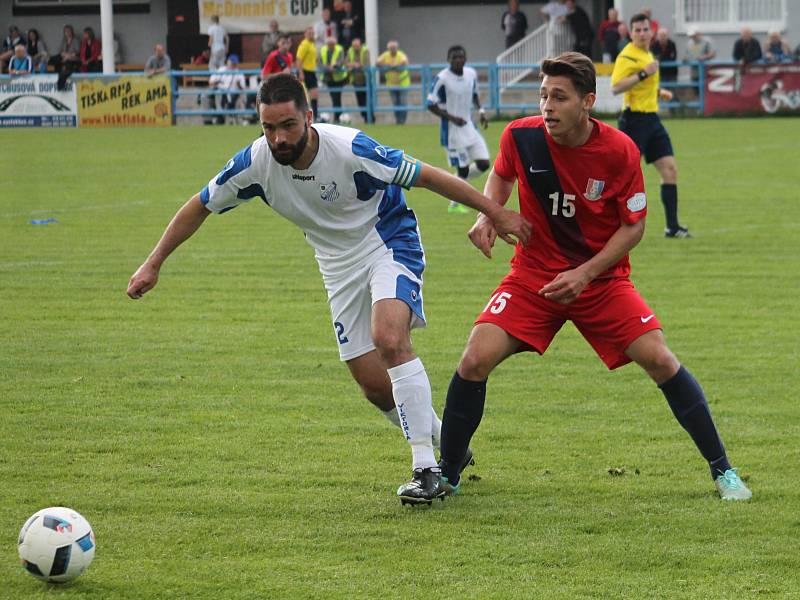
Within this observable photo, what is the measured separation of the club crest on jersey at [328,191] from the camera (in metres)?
5.48

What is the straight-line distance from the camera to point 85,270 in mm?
11695

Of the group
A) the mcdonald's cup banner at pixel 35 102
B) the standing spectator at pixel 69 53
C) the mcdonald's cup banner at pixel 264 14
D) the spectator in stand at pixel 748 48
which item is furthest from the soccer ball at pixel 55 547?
the mcdonald's cup banner at pixel 264 14

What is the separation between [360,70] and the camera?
31641mm

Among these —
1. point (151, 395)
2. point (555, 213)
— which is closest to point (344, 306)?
point (555, 213)

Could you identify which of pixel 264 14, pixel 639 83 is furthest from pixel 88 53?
pixel 639 83

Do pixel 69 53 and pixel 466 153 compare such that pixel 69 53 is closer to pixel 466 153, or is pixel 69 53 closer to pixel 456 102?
pixel 456 102

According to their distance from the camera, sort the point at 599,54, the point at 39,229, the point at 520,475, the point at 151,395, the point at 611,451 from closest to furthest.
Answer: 1. the point at 520,475
2. the point at 611,451
3. the point at 151,395
4. the point at 39,229
5. the point at 599,54

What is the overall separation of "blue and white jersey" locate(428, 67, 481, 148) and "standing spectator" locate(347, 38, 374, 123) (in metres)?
13.5

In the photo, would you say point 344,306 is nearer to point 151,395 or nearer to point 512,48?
point 151,395

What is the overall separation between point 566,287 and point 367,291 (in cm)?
92

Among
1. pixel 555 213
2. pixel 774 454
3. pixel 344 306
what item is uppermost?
pixel 555 213

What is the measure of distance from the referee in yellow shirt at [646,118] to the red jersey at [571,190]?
24.9ft

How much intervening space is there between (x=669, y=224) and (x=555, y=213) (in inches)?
319

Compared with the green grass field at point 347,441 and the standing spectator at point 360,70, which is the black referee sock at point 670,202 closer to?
the green grass field at point 347,441
